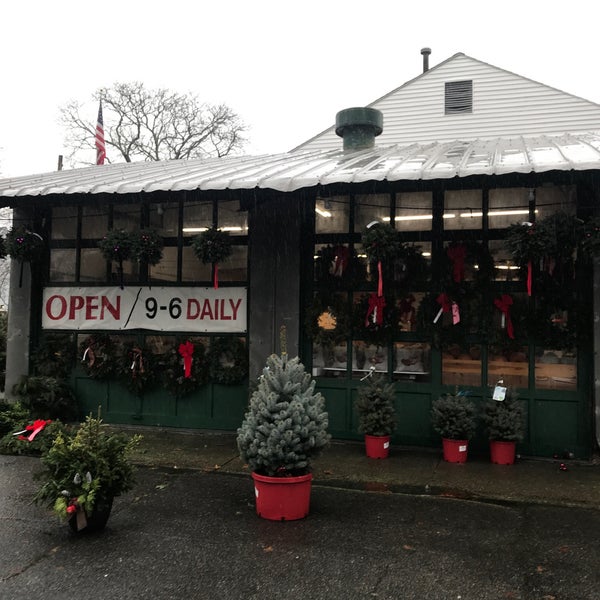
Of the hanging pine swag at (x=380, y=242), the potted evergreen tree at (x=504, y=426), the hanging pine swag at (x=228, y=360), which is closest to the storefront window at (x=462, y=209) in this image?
the hanging pine swag at (x=380, y=242)

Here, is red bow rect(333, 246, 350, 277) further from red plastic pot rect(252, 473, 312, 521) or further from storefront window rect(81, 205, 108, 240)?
storefront window rect(81, 205, 108, 240)

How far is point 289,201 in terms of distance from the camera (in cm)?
851

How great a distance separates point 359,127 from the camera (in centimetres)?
1036

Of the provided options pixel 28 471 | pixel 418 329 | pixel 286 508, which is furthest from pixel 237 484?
pixel 418 329

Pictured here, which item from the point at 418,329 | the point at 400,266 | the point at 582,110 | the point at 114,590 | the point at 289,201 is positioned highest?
the point at 582,110

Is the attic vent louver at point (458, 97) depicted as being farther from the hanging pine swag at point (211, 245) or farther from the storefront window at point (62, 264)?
the storefront window at point (62, 264)

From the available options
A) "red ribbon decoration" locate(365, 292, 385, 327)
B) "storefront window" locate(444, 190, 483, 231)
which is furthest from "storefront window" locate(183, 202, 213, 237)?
"storefront window" locate(444, 190, 483, 231)

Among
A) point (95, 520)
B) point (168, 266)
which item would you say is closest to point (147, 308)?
point (168, 266)

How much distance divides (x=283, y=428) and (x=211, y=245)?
3464 mm

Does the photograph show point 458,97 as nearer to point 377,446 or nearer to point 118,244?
point 118,244

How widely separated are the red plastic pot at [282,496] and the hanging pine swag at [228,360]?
11.0 feet

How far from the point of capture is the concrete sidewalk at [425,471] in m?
6.11

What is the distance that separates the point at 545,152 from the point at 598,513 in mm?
4228

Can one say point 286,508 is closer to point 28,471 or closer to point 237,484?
point 237,484
